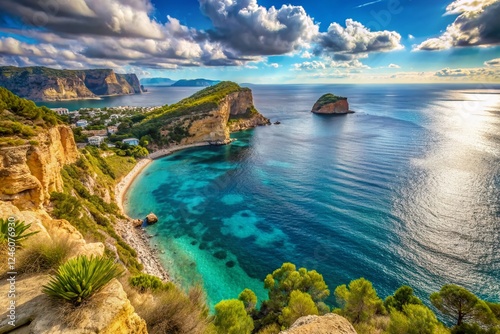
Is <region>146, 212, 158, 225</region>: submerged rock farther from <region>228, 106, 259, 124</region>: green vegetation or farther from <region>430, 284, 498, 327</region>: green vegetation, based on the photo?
<region>228, 106, 259, 124</region>: green vegetation

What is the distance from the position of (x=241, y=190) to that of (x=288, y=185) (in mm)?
9429

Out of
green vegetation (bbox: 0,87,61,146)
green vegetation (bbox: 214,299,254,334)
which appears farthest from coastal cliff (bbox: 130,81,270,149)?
green vegetation (bbox: 214,299,254,334)

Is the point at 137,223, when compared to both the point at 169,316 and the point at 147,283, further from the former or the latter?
the point at 169,316

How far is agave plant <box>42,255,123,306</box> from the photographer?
22.1 feet

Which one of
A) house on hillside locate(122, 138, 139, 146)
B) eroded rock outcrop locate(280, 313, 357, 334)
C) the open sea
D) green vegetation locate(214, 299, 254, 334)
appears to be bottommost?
the open sea

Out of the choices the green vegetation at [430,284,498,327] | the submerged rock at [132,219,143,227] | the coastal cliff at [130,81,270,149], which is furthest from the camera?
the coastal cliff at [130,81,270,149]

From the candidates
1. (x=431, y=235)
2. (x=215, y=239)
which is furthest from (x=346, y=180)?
(x=215, y=239)

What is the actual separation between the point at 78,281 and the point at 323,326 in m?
9.11

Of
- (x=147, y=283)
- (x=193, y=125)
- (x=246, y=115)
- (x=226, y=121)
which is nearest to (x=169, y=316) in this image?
(x=147, y=283)

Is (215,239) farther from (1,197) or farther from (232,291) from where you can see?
(1,197)

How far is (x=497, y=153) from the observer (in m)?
56.7

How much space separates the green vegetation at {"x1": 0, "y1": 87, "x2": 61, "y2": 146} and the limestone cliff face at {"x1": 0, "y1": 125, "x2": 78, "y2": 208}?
1000mm

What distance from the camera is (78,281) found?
22.7 feet

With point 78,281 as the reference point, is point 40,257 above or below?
below
